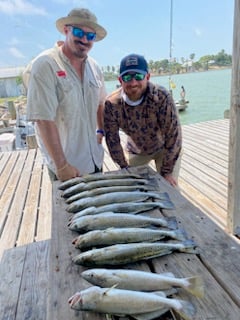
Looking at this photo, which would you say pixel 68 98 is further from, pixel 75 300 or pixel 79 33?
pixel 75 300

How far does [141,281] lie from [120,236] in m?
0.26

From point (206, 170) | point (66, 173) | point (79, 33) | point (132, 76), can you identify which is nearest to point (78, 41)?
point (79, 33)

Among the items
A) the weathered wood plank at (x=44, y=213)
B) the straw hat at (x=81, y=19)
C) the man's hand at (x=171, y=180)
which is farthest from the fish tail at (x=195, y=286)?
the weathered wood plank at (x=44, y=213)

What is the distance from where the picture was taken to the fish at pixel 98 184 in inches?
71.4

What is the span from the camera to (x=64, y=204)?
173 centimetres

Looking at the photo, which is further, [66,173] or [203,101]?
[203,101]

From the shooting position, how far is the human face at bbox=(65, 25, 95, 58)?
2336mm

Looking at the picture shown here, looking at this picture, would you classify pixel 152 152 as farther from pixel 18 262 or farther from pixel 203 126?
pixel 203 126

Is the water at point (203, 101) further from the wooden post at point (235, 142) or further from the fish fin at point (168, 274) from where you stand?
the fish fin at point (168, 274)

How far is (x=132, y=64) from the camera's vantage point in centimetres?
213

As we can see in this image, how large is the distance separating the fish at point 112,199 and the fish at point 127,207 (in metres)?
0.03

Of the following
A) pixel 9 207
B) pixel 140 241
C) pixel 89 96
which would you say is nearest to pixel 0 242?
pixel 9 207

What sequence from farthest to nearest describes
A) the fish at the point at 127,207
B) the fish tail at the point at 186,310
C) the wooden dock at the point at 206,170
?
the wooden dock at the point at 206,170 → the fish at the point at 127,207 → the fish tail at the point at 186,310

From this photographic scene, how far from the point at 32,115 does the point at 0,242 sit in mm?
1558
